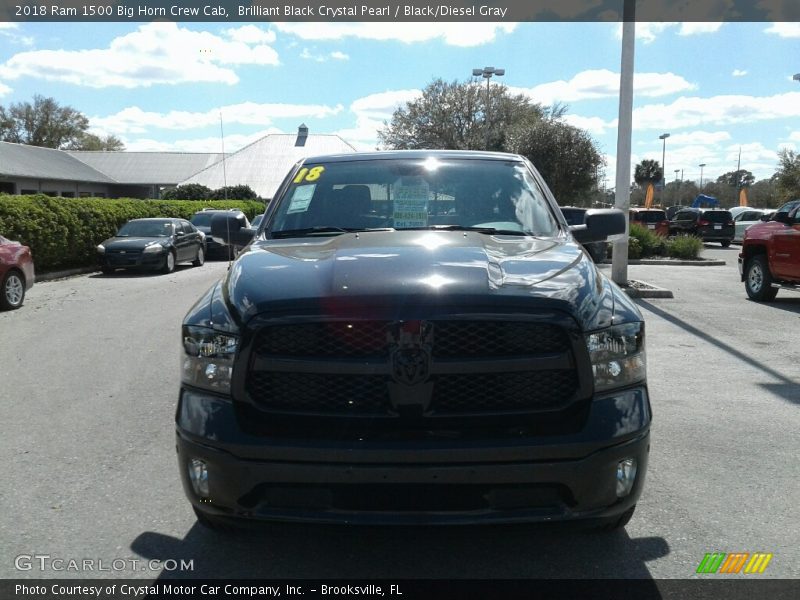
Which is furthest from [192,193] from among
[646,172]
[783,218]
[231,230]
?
[646,172]

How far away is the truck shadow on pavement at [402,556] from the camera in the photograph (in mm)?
3354

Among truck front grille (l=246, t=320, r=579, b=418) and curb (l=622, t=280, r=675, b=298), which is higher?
truck front grille (l=246, t=320, r=579, b=418)

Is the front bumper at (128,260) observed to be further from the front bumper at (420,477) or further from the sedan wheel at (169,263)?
the front bumper at (420,477)

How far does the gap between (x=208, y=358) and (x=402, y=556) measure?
4.33ft

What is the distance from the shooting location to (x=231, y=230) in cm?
507

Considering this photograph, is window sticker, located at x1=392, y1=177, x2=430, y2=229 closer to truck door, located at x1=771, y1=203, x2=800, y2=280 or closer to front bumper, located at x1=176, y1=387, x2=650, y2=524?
front bumper, located at x1=176, y1=387, x2=650, y2=524

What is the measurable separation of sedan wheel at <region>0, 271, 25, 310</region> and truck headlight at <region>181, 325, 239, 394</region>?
425 inches

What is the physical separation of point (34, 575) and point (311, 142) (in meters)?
55.5

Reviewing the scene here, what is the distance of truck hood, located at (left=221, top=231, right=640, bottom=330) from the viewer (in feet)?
9.73

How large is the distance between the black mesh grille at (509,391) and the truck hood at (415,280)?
252 millimetres

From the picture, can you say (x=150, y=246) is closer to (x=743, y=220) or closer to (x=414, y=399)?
(x=414, y=399)

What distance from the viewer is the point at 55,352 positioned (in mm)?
8812

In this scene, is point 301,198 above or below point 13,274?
above

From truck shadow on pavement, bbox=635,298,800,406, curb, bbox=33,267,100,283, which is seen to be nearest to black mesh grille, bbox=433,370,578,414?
truck shadow on pavement, bbox=635,298,800,406
